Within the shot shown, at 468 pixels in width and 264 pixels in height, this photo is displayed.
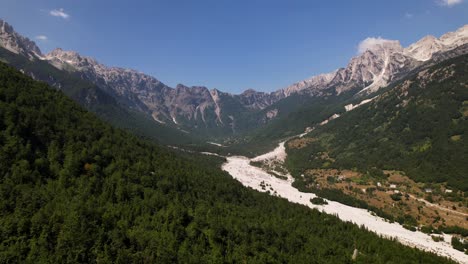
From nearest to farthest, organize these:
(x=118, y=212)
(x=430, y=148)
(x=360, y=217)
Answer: (x=118, y=212) < (x=360, y=217) < (x=430, y=148)

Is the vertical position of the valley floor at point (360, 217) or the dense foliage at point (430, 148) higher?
the dense foliage at point (430, 148)

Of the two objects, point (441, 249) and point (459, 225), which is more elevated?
point (459, 225)

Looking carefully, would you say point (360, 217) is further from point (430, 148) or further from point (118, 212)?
point (118, 212)

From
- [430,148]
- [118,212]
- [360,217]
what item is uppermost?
[430,148]

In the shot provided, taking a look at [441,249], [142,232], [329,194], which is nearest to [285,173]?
[329,194]

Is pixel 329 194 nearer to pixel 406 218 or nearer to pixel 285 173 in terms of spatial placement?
pixel 406 218

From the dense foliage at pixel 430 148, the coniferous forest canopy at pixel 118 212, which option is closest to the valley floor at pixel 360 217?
the coniferous forest canopy at pixel 118 212

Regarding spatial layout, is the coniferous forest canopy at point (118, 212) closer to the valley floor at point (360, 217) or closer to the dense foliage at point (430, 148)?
the valley floor at point (360, 217)

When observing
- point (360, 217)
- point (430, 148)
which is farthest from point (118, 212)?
point (430, 148)

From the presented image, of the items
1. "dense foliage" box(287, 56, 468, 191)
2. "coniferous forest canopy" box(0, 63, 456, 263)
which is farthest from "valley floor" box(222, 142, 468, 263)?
"dense foliage" box(287, 56, 468, 191)
